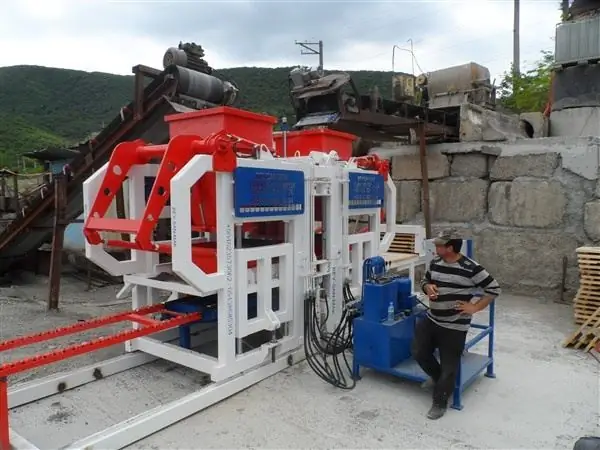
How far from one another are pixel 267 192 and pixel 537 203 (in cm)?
450

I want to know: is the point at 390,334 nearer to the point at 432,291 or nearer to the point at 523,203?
the point at 432,291

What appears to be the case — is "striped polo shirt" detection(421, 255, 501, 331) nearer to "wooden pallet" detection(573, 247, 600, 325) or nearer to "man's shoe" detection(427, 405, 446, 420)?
"man's shoe" detection(427, 405, 446, 420)

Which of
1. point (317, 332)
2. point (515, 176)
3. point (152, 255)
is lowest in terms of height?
point (317, 332)

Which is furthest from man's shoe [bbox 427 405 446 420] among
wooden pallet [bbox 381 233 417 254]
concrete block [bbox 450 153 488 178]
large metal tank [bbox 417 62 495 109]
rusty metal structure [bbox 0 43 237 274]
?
large metal tank [bbox 417 62 495 109]

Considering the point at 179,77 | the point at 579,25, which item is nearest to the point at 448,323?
the point at 179,77

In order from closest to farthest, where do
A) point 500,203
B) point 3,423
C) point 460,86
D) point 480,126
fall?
point 3,423 → point 500,203 → point 480,126 → point 460,86

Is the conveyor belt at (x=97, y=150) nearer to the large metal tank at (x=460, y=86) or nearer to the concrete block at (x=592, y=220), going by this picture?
the large metal tank at (x=460, y=86)

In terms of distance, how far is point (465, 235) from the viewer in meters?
7.29

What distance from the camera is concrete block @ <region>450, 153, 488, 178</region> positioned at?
23.7 ft

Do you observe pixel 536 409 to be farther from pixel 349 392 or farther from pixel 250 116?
pixel 250 116

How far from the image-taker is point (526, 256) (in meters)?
6.68

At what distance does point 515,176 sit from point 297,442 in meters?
5.36

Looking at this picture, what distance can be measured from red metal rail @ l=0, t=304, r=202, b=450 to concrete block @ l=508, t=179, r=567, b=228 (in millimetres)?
4901

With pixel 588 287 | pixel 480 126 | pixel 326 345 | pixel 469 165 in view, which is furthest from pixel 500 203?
pixel 326 345
